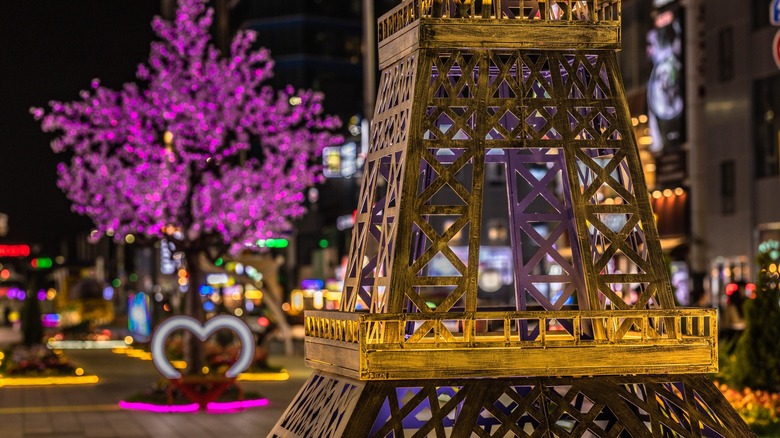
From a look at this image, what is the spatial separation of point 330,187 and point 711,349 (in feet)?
317

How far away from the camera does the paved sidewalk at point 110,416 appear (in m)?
23.0

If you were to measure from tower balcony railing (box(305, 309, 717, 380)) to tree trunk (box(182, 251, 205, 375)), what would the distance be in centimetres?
2152

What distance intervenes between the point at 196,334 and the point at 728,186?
27.6 meters

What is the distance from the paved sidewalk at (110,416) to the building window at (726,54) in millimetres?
21081

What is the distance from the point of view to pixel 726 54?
49406 millimetres

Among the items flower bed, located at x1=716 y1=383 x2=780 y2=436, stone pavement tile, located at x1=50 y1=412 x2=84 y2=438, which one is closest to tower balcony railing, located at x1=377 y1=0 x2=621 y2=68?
flower bed, located at x1=716 y1=383 x2=780 y2=436

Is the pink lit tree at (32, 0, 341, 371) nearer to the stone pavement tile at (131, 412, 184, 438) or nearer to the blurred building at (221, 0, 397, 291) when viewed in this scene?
the stone pavement tile at (131, 412, 184, 438)

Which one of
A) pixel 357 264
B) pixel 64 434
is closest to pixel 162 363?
pixel 64 434

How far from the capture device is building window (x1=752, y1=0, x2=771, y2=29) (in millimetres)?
46375

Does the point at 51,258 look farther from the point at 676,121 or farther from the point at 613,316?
the point at 613,316

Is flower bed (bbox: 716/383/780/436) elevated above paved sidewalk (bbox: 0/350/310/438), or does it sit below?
above

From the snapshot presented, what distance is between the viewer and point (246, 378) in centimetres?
3634

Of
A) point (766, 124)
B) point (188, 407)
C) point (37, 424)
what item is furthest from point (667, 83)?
point (37, 424)

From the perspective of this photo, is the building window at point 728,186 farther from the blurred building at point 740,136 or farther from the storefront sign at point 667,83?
the storefront sign at point 667,83
